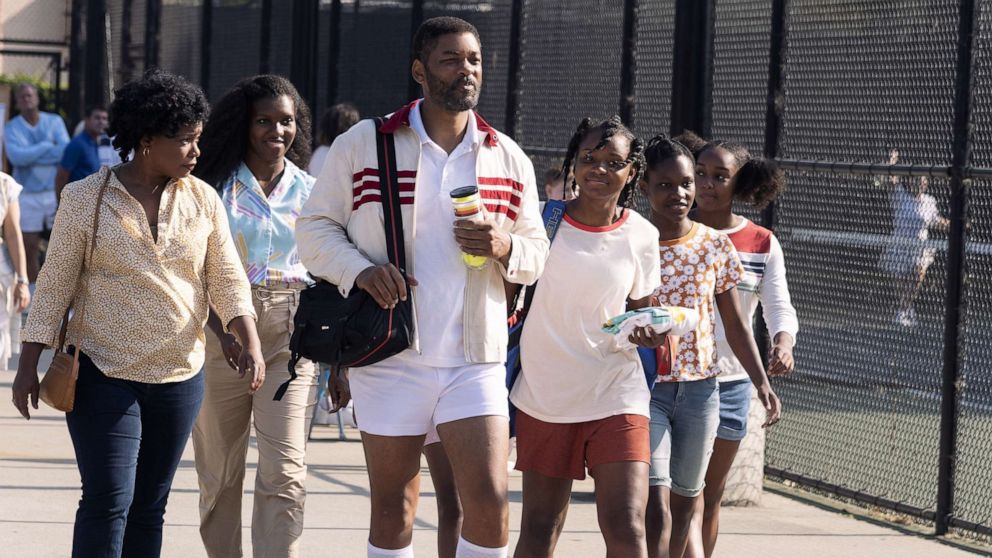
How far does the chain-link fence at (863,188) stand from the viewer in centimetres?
751

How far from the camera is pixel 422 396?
4.63 meters

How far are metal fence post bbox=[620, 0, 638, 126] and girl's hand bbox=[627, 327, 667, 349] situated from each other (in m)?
4.86

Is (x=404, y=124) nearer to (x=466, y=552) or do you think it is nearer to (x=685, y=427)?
(x=466, y=552)

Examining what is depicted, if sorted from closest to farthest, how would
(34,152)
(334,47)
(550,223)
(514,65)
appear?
1. (550,223)
2. (514,65)
3. (334,47)
4. (34,152)

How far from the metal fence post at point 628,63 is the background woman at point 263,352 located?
3.98 metres

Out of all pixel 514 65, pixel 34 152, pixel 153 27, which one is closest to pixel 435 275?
pixel 514 65

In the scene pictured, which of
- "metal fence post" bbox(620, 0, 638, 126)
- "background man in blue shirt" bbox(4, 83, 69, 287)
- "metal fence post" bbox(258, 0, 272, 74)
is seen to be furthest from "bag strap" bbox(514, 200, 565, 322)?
"background man in blue shirt" bbox(4, 83, 69, 287)

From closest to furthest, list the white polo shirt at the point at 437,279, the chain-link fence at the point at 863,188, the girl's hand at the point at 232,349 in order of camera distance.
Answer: the white polo shirt at the point at 437,279 → the girl's hand at the point at 232,349 → the chain-link fence at the point at 863,188

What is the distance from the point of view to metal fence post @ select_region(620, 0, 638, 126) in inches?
380

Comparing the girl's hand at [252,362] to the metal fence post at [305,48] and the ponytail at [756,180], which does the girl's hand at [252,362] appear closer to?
the ponytail at [756,180]

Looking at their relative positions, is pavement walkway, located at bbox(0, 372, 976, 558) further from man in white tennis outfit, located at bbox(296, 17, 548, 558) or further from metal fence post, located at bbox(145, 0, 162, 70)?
metal fence post, located at bbox(145, 0, 162, 70)

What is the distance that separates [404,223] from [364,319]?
0.30 metres

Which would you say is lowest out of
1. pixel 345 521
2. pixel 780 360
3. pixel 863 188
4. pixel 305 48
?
pixel 345 521

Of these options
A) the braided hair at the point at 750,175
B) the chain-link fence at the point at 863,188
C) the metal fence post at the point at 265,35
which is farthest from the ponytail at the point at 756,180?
the metal fence post at the point at 265,35
